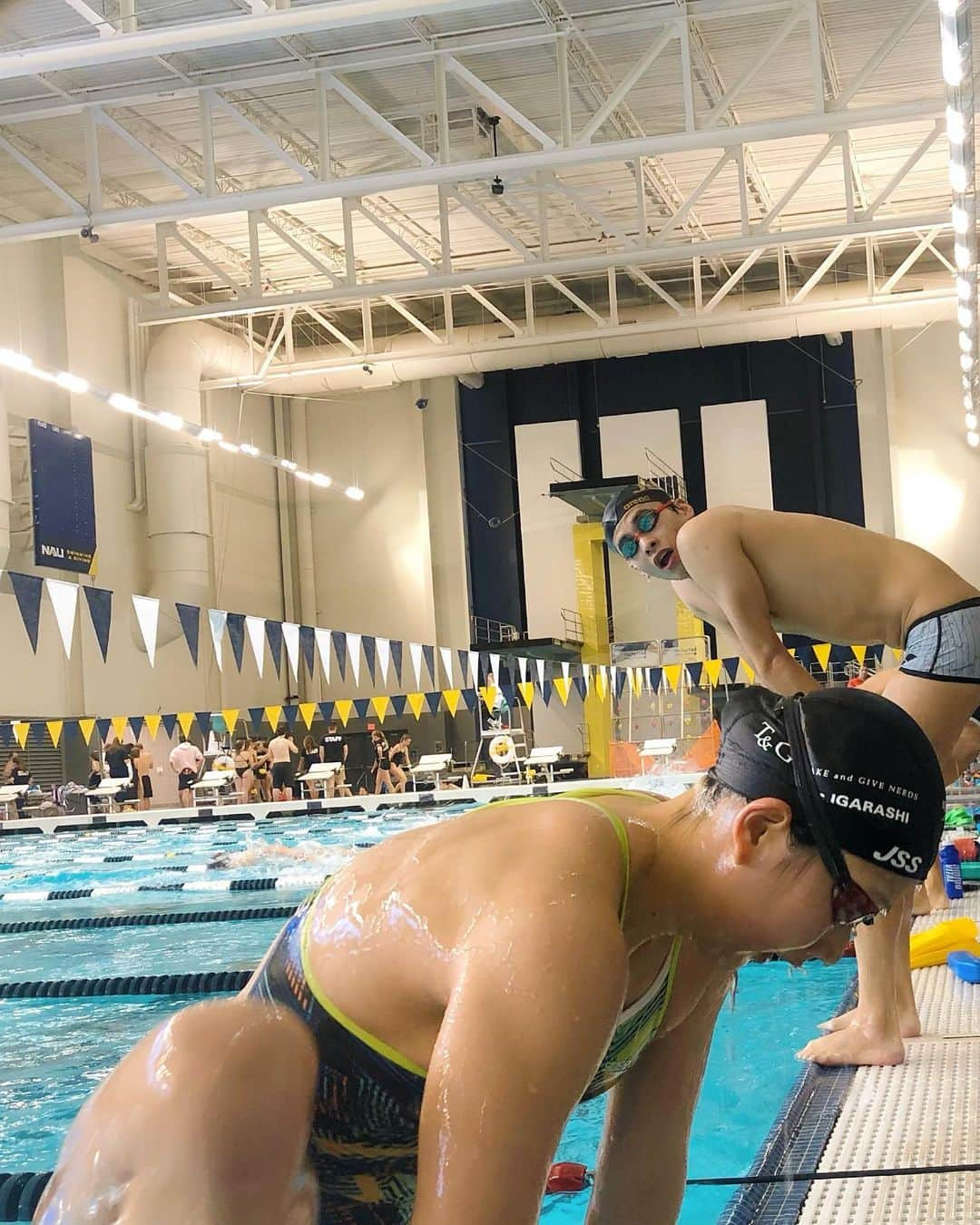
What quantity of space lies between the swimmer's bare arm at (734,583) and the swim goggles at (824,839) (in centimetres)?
174

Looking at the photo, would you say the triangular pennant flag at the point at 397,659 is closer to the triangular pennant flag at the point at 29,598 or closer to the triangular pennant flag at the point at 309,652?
the triangular pennant flag at the point at 309,652

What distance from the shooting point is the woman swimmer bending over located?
37.2 inches

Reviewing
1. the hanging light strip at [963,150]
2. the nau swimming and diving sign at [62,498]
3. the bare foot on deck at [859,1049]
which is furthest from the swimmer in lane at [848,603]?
the nau swimming and diving sign at [62,498]

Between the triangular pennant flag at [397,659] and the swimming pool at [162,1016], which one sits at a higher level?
the triangular pennant flag at [397,659]

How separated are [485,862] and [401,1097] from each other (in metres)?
0.21

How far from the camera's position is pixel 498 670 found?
72.7 ft

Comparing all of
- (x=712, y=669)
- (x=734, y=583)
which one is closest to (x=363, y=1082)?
(x=734, y=583)

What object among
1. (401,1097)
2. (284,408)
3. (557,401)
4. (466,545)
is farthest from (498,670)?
(401,1097)

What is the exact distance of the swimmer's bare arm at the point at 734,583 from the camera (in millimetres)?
2812

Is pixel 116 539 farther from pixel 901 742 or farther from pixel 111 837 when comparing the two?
pixel 901 742

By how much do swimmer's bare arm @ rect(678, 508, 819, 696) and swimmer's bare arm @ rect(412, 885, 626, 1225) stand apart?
189 centimetres

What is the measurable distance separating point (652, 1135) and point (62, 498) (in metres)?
17.3

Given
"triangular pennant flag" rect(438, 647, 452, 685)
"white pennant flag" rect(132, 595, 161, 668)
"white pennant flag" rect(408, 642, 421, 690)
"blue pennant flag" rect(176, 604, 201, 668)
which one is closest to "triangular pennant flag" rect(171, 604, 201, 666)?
"blue pennant flag" rect(176, 604, 201, 668)

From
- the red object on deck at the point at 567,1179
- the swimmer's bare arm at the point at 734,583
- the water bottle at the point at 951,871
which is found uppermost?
the swimmer's bare arm at the point at 734,583
